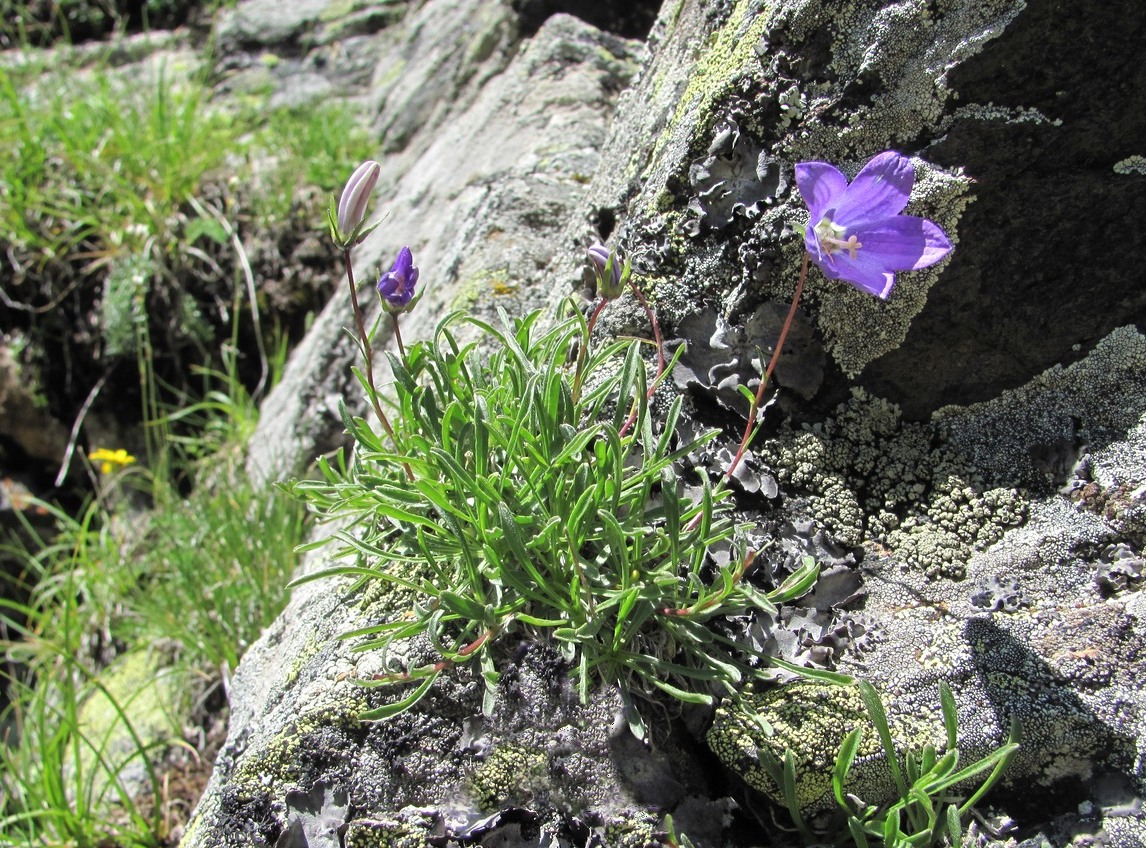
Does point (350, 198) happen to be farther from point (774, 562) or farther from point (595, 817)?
point (595, 817)

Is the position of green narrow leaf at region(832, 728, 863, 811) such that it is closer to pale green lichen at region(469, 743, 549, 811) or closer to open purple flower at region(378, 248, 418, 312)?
pale green lichen at region(469, 743, 549, 811)

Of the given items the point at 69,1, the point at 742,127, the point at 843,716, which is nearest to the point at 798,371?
the point at 742,127

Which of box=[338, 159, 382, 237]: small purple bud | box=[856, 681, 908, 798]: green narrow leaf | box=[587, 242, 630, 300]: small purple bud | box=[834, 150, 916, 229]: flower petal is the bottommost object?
box=[856, 681, 908, 798]: green narrow leaf

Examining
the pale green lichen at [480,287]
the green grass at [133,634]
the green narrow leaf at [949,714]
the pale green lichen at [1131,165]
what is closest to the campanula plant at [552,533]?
the green narrow leaf at [949,714]

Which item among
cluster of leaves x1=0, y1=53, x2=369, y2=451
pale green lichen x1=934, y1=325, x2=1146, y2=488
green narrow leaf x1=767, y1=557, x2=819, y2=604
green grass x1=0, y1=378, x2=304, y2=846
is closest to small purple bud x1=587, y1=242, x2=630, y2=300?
green narrow leaf x1=767, y1=557, x2=819, y2=604

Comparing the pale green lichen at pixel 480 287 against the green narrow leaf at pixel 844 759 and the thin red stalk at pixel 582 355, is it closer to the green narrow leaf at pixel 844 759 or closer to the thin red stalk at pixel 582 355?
the thin red stalk at pixel 582 355
